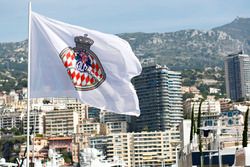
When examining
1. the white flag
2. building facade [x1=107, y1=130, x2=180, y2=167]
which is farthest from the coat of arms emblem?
building facade [x1=107, y1=130, x2=180, y2=167]

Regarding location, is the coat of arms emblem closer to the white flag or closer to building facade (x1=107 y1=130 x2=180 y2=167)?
the white flag

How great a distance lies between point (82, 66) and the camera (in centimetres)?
1758

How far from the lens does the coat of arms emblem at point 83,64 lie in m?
17.4

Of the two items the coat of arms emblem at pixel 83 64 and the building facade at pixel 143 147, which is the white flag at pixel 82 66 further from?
the building facade at pixel 143 147

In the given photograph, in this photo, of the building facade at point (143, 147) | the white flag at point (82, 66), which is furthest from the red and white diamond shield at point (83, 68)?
the building facade at point (143, 147)

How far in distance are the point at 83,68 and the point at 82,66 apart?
0.05 m

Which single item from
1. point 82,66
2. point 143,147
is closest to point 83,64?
point 82,66

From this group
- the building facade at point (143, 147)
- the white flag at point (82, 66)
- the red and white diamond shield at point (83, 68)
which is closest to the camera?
the white flag at point (82, 66)

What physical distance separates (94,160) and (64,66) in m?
42.5

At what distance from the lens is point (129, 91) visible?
1805cm

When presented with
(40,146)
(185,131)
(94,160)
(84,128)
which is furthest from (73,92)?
(84,128)

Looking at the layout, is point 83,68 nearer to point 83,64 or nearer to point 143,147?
point 83,64

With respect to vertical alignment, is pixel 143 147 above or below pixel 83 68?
above

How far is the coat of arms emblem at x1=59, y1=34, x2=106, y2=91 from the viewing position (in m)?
17.4
